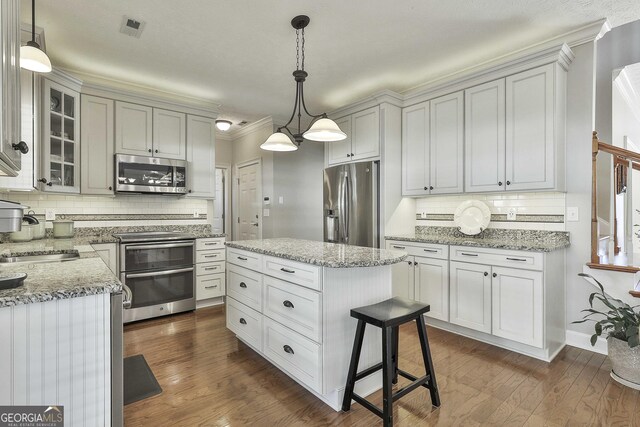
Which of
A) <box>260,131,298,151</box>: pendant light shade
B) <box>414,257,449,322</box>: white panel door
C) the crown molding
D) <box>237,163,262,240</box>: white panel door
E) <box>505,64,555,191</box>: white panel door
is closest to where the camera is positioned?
<box>260,131,298,151</box>: pendant light shade

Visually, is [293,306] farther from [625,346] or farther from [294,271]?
[625,346]

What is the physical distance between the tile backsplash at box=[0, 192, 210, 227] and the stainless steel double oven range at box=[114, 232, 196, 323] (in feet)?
1.05

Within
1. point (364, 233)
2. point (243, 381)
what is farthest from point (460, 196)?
point (243, 381)

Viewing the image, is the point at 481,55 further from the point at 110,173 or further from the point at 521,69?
the point at 110,173

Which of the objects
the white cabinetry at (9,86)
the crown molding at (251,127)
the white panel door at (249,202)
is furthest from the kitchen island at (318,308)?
the crown molding at (251,127)

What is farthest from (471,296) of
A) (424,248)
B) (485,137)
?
(485,137)

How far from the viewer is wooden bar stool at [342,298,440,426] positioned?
A: 1.65m

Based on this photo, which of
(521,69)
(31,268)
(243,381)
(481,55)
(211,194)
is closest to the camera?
(31,268)

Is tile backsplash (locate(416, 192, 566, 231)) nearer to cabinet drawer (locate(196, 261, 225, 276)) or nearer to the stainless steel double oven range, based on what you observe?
cabinet drawer (locate(196, 261, 225, 276))

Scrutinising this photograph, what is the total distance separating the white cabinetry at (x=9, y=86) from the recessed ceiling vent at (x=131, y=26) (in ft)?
4.75

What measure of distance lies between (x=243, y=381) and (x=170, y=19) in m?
2.79

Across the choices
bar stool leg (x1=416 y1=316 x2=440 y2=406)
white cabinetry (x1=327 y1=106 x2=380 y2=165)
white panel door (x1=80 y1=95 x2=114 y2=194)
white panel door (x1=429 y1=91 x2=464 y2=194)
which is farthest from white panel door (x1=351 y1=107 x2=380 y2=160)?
white panel door (x1=80 y1=95 x2=114 y2=194)

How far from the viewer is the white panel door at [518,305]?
2.55 meters

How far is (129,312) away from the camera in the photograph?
11.1 feet
